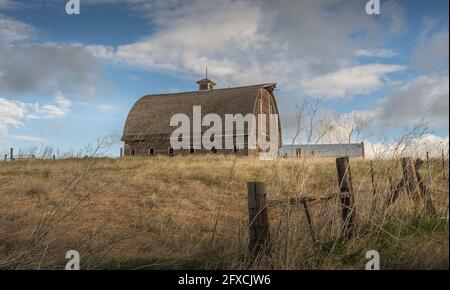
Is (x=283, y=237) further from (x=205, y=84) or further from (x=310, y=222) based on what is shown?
(x=205, y=84)

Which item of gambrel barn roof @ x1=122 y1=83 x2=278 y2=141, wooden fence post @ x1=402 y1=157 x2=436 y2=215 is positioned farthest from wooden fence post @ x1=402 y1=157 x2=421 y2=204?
Result: gambrel barn roof @ x1=122 y1=83 x2=278 y2=141

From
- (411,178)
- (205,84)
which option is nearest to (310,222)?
(411,178)

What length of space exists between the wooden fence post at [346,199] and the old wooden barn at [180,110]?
23.1 m

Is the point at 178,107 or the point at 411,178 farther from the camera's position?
the point at 178,107

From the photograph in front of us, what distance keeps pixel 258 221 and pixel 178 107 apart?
28.9m

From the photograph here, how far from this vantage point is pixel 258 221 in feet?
12.5

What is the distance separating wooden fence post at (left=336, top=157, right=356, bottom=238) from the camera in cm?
416

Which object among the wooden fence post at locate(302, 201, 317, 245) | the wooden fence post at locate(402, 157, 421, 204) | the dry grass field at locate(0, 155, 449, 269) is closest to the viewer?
the dry grass field at locate(0, 155, 449, 269)

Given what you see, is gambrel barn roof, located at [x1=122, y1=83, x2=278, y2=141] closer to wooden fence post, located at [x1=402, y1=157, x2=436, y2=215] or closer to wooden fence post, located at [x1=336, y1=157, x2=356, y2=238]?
wooden fence post, located at [x1=402, y1=157, x2=436, y2=215]

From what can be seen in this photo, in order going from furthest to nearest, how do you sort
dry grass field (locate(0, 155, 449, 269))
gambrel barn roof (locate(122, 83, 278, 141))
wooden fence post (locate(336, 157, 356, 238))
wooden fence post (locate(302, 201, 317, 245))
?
gambrel barn roof (locate(122, 83, 278, 141)) → wooden fence post (locate(336, 157, 356, 238)) → wooden fence post (locate(302, 201, 317, 245)) → dry grass field (locate(0, 155, 449, 269))

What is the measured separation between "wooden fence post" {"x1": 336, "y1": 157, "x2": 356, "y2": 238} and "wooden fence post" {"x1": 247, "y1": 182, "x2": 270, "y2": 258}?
2.99 feet

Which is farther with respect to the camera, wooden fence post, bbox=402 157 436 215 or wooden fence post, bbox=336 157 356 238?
wooden fence post, bbox=402 157 436 215

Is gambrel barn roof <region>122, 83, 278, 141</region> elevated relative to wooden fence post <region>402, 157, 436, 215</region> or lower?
elevated
